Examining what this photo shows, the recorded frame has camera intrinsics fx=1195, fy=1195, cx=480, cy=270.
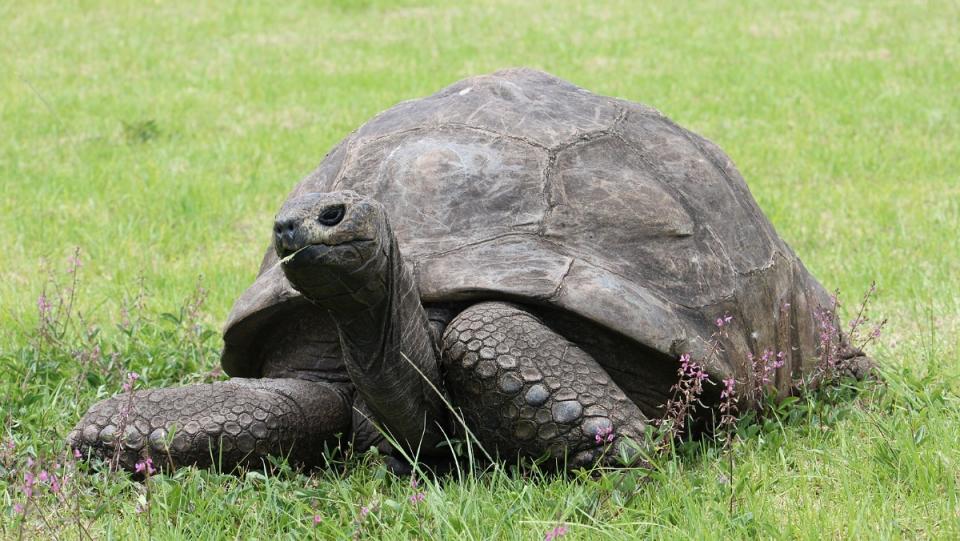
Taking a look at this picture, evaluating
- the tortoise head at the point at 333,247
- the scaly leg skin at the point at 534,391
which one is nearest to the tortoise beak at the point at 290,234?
the tortoise head at the point at 333,247

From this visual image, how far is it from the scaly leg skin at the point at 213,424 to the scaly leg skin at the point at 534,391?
0.45 m

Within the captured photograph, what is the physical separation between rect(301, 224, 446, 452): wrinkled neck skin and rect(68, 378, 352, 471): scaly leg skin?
260 millimetres

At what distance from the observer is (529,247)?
306 centimetres

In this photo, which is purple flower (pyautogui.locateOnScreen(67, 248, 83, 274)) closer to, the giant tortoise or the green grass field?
the green grass field

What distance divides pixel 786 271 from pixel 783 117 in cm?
546

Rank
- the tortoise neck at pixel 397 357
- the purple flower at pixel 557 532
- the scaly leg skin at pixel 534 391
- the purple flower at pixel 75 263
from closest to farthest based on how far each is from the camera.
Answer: the purple flower at pixel 557 532 → the tortoise neck at pixel 397 357 → the scaly leg skin at pixel 534 391 → the purple flower at pixel 75 263

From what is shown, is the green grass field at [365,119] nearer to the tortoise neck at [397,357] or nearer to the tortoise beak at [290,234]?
the tortoise neck at [397,357]

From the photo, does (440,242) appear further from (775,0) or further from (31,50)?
(775,0)

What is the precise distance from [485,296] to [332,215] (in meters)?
0.63

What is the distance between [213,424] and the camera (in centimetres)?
300

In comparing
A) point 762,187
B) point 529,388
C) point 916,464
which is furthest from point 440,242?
point 762,187

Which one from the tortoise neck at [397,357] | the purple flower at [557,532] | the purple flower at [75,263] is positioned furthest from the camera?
the purple flower at [75,263]

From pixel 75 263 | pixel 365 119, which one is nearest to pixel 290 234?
pixel 75 263

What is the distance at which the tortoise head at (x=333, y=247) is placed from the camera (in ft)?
7.98
